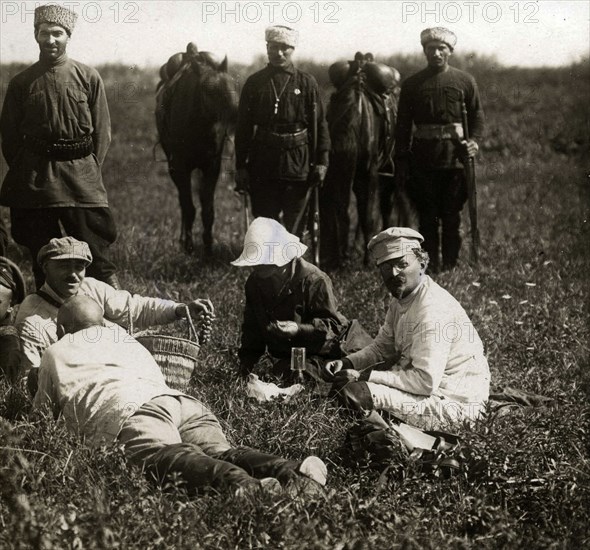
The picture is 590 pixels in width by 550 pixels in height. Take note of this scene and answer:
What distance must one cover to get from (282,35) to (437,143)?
5.75 feet

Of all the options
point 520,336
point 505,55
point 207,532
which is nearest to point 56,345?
point 207,532

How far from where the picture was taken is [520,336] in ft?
23.1

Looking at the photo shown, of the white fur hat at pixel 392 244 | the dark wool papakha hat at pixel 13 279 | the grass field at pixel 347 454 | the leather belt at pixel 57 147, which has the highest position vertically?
the leather belt at pixel 57 147

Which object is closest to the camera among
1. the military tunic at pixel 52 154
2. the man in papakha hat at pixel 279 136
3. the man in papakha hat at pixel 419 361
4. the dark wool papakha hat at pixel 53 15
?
the man in papakha hat at pixel 419 361

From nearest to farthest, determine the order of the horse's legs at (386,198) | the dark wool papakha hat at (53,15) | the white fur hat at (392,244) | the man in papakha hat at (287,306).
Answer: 1. the white fur hat at (392,244)
2. the man in papakha hat at (287,306)
3. the dark wool papakha hat at (53,15)
4. the horse's legs at (386,198)

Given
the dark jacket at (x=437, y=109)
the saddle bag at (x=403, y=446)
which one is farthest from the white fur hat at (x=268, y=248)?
the dark jacket at (x=437, y=109)

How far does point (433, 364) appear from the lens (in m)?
5.30

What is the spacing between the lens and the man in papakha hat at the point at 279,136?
8281 mm

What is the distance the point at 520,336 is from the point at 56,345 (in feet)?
11.4

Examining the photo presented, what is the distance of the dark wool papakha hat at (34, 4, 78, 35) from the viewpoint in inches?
269

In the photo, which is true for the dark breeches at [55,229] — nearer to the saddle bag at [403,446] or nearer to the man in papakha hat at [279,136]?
the man in papakha hat at [279,136]

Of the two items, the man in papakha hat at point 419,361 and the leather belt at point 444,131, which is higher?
the leather belt at point 444,131

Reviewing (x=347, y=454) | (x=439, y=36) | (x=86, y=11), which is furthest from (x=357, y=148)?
(x=347, y=454)

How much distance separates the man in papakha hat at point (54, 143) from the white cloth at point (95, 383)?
217 centimetres
